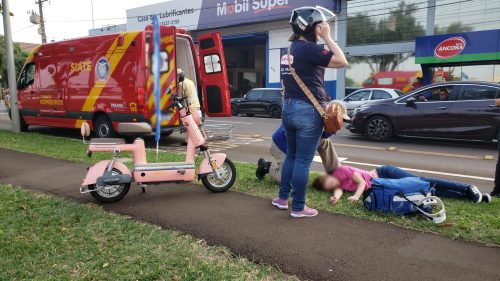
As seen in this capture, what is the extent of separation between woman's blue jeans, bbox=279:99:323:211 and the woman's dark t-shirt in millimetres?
98

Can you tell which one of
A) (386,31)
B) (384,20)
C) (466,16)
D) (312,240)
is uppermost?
(384,20)

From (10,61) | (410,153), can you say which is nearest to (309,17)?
(410,153)

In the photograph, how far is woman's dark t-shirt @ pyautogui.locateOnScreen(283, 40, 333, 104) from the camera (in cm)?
368

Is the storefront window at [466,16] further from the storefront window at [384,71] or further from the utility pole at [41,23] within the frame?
the utility pole at [41,23]

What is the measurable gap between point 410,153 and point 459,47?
13.1m

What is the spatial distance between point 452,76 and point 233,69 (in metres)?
19.2

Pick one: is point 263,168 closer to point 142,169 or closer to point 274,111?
point 142,169

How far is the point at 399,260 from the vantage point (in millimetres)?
3348

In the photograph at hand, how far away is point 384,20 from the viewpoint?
2333cm

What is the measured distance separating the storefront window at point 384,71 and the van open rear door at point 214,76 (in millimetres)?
15360

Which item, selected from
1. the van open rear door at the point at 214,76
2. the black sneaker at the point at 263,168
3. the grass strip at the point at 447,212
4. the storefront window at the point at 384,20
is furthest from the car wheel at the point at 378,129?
the storefront window at the point at 384,20

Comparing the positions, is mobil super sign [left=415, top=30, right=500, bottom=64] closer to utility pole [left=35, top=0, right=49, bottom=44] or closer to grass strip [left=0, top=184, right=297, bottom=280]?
grass strip [left=0, top=184, right=297, bottom=280]

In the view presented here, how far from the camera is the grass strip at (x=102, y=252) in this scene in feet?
10.3

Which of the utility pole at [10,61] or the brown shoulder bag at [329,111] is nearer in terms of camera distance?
the brown shoulder bag at [329,111]
